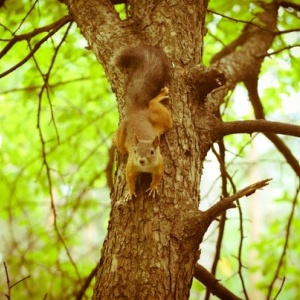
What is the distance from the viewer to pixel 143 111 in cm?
228

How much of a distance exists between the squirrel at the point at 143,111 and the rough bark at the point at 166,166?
0.04m

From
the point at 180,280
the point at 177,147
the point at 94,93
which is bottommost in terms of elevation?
the point at 180,280

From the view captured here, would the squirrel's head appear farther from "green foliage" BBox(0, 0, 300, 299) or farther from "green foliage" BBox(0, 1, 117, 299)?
"green foliage" BBox(0, 1, 117, 299)

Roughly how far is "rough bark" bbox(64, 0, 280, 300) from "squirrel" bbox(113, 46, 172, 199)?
4 centimetres

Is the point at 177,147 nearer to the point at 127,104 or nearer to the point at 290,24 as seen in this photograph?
the point at 127,104

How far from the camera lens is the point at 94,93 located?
4367 mm

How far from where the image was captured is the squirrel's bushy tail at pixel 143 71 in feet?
6.72

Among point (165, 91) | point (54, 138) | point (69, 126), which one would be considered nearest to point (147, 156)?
point (165, 91)

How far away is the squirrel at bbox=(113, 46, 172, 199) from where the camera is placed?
1.95 metres

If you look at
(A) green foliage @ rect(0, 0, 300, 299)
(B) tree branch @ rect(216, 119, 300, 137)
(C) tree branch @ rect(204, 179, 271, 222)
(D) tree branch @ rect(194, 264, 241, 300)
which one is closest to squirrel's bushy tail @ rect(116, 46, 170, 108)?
(B) tree branch @ rect(216, 119, 300, 137)

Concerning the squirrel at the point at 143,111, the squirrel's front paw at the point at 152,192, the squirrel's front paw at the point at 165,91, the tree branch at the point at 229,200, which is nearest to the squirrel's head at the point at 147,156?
the squirrel at the point at 143,111

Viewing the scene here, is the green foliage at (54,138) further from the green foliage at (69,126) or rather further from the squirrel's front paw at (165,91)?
the squirrel's front paw at (165,91)

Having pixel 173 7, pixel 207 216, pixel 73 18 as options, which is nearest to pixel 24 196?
pixel 73 18

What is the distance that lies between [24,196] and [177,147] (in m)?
3.51
